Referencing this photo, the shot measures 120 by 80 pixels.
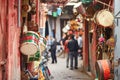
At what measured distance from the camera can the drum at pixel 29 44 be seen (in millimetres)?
8070

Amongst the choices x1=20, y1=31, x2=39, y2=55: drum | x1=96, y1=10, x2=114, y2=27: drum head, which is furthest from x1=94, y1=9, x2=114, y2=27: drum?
x1=20, y1=31, x2=39, y2=55: drum

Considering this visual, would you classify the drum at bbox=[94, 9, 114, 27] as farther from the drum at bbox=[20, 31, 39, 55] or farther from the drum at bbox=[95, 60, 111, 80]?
the drum at bbox=[20, 31, 39, 55]

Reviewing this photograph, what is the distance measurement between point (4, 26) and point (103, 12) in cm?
464

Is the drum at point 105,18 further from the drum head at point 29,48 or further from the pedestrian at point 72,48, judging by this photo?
the pedestrian at point 72,48

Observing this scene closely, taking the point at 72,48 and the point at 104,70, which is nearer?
the point at 104,70

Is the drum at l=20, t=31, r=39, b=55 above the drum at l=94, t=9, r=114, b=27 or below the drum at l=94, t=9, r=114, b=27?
below

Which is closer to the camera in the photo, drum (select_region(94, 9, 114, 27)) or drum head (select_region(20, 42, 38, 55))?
drum head (select_region(20, 42, 38, 55))

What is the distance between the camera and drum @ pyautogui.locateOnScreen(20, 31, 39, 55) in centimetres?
807

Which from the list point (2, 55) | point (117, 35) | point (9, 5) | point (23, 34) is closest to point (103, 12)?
point (117, 35)

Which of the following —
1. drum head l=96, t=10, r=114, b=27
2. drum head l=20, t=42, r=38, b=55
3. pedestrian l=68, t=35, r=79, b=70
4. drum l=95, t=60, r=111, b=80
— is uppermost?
drum head l=96, t=10, r=114, b=27

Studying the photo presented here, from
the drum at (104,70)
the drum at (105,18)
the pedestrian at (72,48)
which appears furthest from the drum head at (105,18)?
the pedestrian at (72,48)

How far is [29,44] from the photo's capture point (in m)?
8.09

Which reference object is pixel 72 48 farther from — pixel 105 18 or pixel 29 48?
pixel 29 48

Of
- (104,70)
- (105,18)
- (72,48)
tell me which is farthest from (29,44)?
(72,48)
